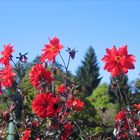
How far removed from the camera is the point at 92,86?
53750 millimetres

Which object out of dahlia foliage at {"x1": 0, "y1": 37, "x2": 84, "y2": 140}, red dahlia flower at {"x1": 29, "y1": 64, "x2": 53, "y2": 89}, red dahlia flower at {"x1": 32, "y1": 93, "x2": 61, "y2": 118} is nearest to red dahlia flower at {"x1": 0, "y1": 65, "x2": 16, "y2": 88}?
dahlia foliage at {"x1": 0, "y1": 37, "x2": 84, "y2": 140}

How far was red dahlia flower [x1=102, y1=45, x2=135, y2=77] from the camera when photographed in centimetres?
349

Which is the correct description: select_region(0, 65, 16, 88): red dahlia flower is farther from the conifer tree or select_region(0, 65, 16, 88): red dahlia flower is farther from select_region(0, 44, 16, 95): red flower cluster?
the conifer tree

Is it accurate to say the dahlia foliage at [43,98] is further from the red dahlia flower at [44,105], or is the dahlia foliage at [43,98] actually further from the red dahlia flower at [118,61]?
the red dahlia flower at [118,61]

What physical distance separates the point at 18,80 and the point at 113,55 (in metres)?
1.00

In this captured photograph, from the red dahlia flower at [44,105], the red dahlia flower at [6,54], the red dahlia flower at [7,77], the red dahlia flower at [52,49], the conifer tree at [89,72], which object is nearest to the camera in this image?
the red dahlia flower at [44,105]

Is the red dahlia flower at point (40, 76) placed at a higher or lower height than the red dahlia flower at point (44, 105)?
higher

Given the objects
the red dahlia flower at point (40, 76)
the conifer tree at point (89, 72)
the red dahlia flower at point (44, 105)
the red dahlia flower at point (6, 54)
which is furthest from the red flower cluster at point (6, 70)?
the conifer tree at point (89, 72)

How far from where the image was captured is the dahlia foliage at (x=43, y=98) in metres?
3.31

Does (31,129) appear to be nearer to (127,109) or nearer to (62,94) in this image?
(62,94)

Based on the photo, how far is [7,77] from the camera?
12.6 feet

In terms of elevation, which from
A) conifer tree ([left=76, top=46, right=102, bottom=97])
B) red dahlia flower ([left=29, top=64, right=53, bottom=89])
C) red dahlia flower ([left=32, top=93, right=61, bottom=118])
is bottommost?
red dahlia flower ([left=32, top=93, right=61, bottom=118])

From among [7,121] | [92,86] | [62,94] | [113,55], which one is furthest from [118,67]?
[92,86]

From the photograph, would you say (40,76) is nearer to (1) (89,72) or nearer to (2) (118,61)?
(2) (118,61)
